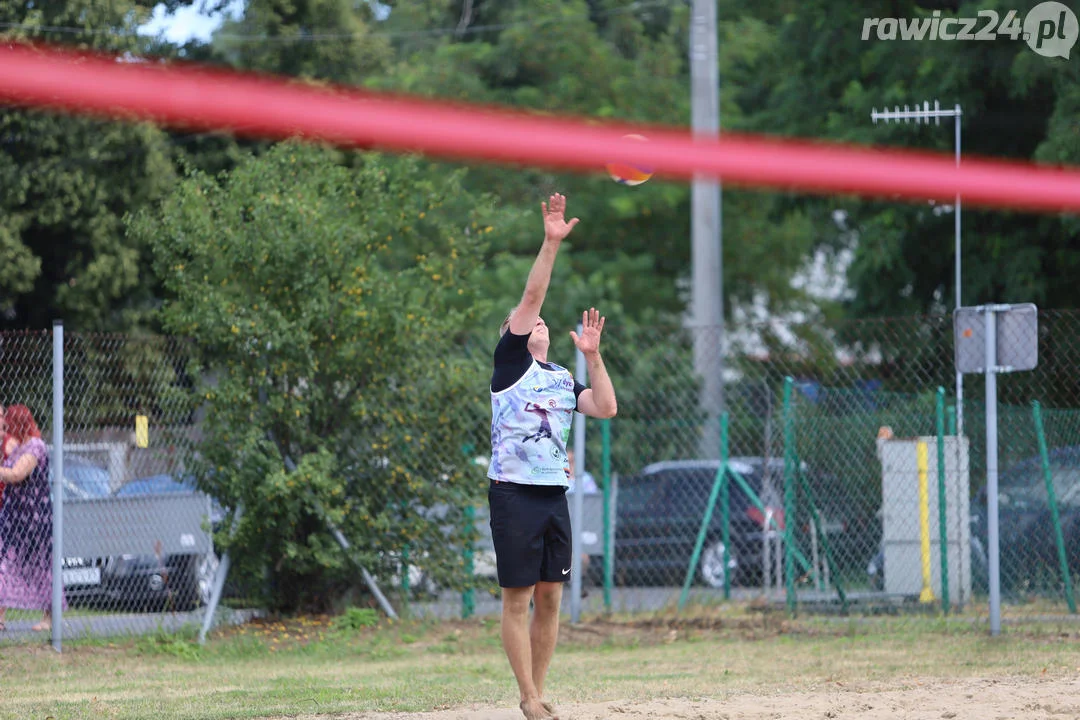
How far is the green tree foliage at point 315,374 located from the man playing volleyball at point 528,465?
469 centimetres

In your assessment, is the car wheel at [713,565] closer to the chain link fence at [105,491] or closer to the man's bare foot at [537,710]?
the chain link fence at [105,491]

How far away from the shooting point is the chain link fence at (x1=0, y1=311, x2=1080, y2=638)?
10844 millimetres

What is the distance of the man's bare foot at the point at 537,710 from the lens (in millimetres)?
6492

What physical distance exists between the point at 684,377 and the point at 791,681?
417 inches

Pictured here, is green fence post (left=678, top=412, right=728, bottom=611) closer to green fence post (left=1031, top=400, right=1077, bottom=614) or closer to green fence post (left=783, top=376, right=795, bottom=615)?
green fence post (left=783, top=376, right=795, bottom=615)

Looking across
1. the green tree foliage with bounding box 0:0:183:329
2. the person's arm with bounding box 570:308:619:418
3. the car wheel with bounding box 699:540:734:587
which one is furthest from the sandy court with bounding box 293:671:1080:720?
the green tree foliage with bounding box 0:0:183:329

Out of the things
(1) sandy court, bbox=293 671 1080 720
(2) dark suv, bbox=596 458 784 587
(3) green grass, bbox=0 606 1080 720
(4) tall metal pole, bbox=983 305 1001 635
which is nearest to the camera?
(1) sandy court, bbox=293 671 1080 720

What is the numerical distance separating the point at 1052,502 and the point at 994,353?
190cm

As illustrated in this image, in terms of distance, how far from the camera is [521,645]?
6.54 metres

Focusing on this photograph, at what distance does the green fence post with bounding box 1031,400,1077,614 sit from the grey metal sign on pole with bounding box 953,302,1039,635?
3.85 feet

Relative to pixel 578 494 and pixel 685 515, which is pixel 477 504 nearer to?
pixel 578 494

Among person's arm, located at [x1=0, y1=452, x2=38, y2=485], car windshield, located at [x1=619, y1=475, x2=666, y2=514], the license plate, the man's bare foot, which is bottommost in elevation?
the man's bare foot

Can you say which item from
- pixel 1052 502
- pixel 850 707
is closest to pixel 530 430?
pixel 850 707

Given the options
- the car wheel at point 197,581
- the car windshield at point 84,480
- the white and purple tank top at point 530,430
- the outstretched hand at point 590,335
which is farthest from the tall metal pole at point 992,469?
the car windshield at point 84,480
